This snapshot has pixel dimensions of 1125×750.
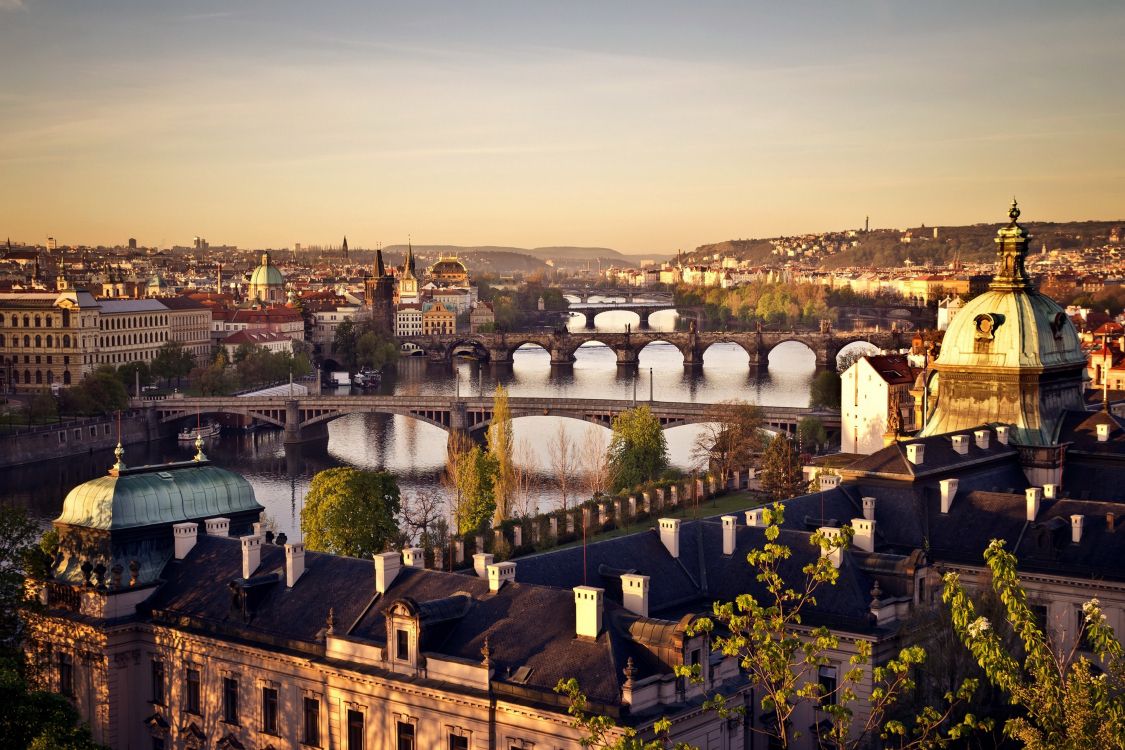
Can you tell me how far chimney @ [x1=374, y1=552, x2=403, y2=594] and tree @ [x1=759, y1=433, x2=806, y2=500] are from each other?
2811cm

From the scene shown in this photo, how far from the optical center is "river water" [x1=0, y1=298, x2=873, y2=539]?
66.2 metres

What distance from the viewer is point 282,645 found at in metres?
25.4

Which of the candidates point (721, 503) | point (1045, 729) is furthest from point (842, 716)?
point (721, 503)

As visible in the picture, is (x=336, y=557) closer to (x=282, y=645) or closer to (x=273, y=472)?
(x=282, y=645)

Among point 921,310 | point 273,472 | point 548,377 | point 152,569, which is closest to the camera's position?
point 152,569

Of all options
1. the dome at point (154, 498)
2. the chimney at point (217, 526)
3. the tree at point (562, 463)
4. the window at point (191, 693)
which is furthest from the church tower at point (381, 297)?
the window at point (191, 693)

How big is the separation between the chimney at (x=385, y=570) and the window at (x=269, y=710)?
8.57 ft

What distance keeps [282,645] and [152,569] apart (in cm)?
489

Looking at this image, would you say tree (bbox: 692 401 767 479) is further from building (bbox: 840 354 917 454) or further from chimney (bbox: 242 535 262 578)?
chimney (bbox: 242 535 262 578)

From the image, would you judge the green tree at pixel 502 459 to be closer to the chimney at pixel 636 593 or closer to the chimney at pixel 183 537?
the chimney at pixel 183 537

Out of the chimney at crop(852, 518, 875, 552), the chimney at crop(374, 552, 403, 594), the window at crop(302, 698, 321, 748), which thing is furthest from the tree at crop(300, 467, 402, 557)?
the window at crop(302, 698, 321, 748)

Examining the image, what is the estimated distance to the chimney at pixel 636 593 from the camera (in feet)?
76.8

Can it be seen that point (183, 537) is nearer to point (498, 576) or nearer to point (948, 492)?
point (498, 576)

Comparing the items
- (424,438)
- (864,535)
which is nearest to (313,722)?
(864,535)
